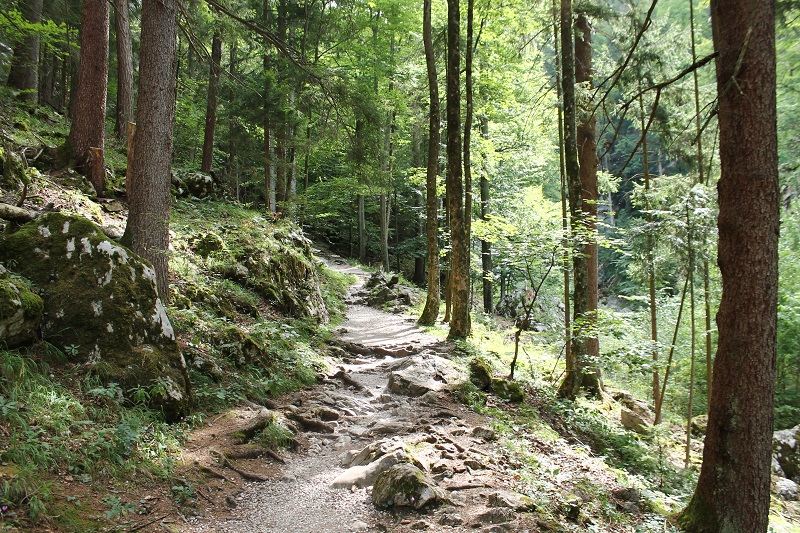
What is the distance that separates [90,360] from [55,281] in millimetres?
945

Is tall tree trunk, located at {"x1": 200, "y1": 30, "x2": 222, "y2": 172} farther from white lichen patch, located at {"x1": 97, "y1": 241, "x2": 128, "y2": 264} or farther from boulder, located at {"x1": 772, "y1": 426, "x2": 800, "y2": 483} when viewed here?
boulder, located at {"x1": 772, "y1": 426, "x2": 800, "y2": 483}

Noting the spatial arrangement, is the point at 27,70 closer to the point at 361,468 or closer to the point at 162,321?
the point at 162,321

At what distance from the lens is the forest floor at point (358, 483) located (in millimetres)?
3645

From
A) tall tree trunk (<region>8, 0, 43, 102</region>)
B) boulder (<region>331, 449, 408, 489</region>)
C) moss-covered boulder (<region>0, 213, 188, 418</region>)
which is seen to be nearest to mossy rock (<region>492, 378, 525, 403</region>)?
boulder (<region>331, 449, 408, 489</region>)

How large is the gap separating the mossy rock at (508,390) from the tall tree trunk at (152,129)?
5921 millimetres

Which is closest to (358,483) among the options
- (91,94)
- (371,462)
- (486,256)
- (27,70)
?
(371,462)

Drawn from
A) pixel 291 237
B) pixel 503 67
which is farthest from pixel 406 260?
pixel 291 237

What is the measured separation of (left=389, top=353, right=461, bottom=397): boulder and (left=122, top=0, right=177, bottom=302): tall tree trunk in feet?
13.7

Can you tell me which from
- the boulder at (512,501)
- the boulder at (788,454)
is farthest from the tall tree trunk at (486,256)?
the boulder at (512,501)

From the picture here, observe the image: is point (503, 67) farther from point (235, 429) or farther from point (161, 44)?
point (235, 429)

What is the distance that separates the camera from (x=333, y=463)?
5039 mm

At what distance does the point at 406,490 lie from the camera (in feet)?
12.8

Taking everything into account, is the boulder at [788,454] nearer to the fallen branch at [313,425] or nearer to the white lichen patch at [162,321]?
the fallen branch at [313,425]

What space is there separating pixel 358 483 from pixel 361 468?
0.70ft
